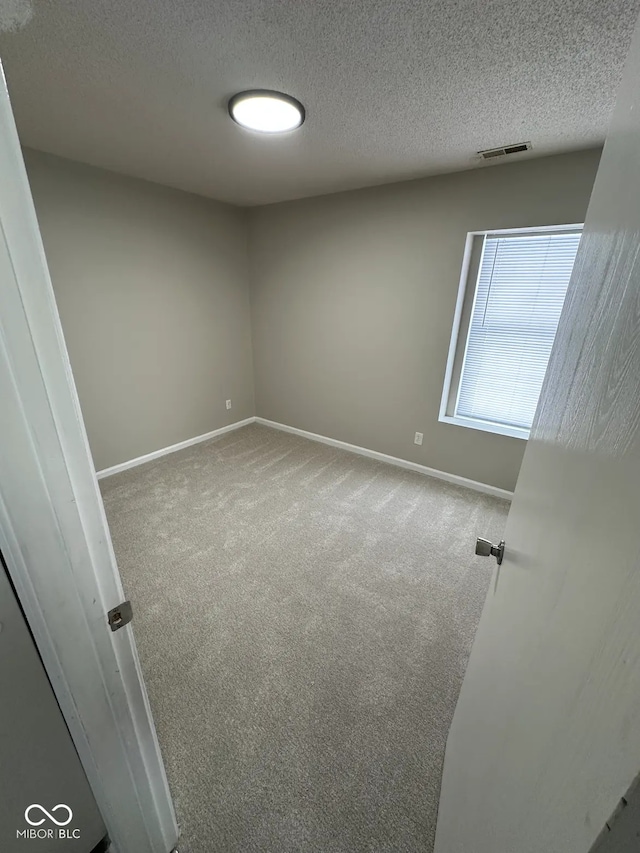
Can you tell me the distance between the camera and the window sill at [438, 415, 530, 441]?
257 centimetres

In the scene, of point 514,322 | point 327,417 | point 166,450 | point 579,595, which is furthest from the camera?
point 327,417

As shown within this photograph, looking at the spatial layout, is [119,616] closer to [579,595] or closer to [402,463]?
[579,595]

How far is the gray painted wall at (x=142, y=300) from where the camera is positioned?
240 centimetres

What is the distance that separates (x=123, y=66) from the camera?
4.25 ft

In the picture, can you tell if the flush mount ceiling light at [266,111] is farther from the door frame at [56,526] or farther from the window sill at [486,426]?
the window sill at [486,426]

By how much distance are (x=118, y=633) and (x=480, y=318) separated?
283 cm

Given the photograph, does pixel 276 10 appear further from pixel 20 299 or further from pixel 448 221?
pixel 448 221

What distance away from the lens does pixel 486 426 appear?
2.73 m

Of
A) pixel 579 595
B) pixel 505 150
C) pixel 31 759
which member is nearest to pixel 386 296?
pixel 505 150

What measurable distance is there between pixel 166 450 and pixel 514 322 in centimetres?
328

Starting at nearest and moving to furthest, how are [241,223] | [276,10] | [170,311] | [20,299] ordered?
[20,299] → [276,10] → [170,311] → [241,223]

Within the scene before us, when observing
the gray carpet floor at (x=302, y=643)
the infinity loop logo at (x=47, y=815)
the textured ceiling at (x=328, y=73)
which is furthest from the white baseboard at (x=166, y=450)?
Result: the infinity loop logo at (x=47, y=815)

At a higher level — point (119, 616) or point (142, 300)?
point (142, 300)

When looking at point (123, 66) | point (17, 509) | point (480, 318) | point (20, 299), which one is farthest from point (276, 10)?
point (480, 318)
